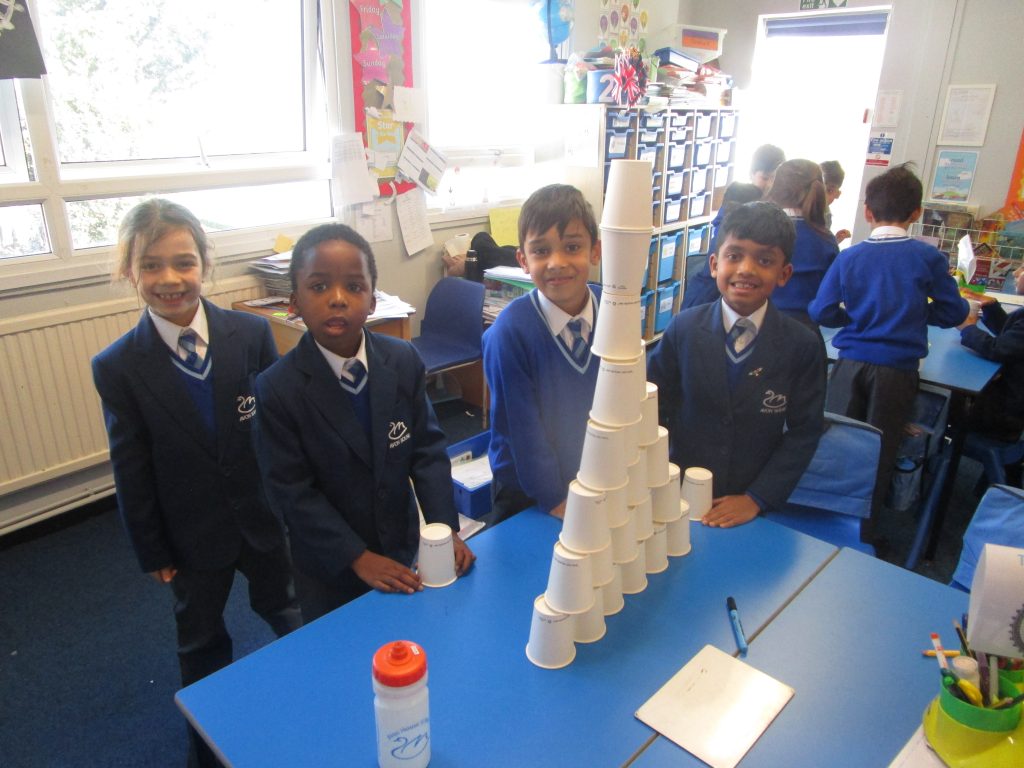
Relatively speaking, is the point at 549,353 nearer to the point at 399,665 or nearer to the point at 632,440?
the point at 632,440

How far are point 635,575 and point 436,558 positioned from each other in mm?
348

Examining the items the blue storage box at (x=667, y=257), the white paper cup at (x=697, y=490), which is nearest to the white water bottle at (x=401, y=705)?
the white paper cup at (x=697, y=490)

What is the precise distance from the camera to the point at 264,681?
3.21 ft

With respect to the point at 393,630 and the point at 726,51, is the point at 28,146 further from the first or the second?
the point at 726,51

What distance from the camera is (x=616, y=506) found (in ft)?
3.51

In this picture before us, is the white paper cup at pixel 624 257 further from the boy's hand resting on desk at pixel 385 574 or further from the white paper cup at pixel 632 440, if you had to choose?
the boy's hand resting on desk at pixel 385 574

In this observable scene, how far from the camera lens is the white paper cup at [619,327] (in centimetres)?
103

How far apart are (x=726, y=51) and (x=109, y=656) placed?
5250 millimetres

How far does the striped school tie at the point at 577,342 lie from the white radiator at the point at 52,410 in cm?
192

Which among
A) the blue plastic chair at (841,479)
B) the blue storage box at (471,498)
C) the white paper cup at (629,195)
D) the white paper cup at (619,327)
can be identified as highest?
the white paper cup at (629,195)

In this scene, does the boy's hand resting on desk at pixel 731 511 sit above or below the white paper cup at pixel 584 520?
below

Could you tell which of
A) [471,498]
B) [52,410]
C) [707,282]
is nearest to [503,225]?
[707,282]

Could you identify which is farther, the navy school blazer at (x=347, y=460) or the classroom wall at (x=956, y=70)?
the classroom wall at (x=956, y=70)

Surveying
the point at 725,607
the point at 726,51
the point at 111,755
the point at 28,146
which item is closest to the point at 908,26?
the point at 726,51
